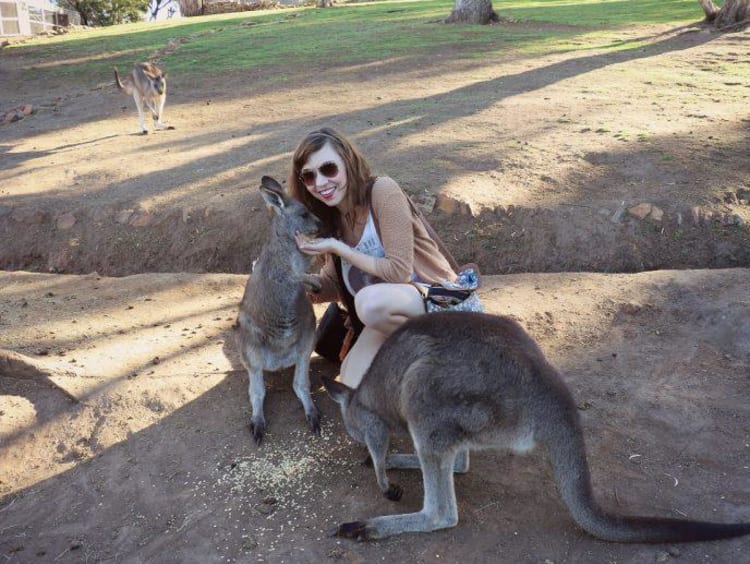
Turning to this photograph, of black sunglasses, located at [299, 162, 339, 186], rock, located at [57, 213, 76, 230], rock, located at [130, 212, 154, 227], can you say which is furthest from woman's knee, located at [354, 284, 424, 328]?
rock, located at [57, 213, 76, 230]

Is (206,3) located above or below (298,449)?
above

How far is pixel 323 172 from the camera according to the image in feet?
10.8

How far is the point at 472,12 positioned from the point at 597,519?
13702 millimetres

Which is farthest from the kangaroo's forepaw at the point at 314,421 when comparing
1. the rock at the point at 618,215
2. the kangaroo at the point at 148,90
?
the kangaroo at the point at 148,90

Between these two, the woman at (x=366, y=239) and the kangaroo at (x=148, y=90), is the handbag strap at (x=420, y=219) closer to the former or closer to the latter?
the woman at (x=366, y=239)

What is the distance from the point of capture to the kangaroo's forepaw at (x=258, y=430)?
10.8 ft

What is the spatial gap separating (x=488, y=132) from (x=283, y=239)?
165 inches

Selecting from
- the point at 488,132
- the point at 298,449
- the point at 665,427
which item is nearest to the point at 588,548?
the point at 665,427

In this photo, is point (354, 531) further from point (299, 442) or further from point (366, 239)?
point (366, 239)

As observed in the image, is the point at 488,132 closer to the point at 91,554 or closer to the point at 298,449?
A: the point at 298,449

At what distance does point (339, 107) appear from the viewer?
872cm

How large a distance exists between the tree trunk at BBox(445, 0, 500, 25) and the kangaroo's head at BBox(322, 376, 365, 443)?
12975 mm

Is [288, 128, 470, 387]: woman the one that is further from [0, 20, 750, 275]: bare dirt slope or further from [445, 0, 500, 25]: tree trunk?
[445, 0, 500, 25]: tree trunk

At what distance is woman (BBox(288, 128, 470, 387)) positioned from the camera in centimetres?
323
